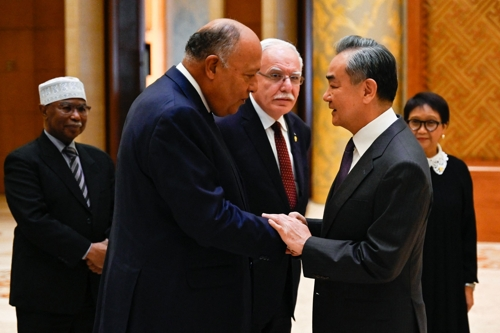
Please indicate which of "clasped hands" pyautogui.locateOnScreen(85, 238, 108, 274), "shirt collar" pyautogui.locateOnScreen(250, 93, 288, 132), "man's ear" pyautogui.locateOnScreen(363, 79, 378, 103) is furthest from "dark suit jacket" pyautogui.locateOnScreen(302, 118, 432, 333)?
"clasped hands" pyautogui.locateOnScreen(85, 238, 108, 274)

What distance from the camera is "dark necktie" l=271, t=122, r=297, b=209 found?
125 inches

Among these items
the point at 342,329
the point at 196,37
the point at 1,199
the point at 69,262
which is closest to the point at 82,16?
the point at 1,199

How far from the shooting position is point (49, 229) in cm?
319

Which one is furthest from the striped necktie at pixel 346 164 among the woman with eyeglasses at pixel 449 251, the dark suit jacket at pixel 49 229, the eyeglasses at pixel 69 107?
the eyeglasses at pixel 69 107

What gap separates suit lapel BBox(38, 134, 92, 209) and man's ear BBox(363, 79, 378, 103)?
5.44 feet

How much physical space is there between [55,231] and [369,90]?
1684mm

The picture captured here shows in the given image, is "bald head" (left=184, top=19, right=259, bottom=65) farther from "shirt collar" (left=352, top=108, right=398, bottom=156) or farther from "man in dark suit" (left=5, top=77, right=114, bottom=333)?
"man in dark suit" (left=5, top=77, right=114, bottom=333)

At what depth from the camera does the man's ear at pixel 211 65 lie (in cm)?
237

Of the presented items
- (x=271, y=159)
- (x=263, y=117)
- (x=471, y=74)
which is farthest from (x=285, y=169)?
(x=471, y=74)

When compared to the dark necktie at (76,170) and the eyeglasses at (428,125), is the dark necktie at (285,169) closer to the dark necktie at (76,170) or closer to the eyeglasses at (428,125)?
the eyeglasses at (428,125)

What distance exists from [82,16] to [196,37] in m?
6.33

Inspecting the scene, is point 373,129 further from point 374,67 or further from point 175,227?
point 175,227

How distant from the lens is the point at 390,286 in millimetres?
2299

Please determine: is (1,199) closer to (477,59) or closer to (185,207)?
(477,59)
